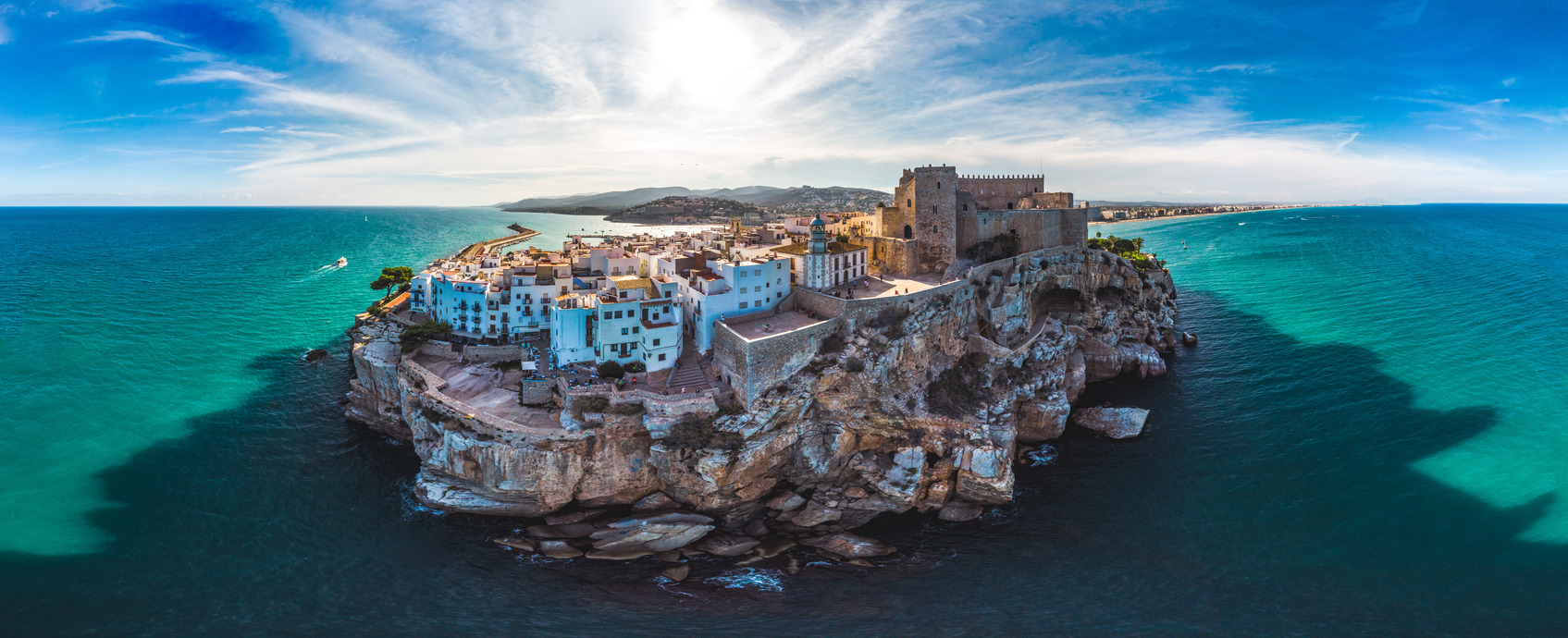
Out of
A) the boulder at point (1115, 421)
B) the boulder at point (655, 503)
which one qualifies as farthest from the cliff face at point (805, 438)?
the boulder at point (1115, 421)

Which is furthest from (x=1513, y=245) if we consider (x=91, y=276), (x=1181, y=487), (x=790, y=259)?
(x=91, y=276)

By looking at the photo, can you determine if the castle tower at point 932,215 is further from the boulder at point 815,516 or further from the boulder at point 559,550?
the boulder at point 559,550

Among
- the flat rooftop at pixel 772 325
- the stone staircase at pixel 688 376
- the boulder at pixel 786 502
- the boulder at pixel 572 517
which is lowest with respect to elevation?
the boulder at pixel 572 517

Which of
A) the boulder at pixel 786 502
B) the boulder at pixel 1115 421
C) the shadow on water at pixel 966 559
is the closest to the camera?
the shadow on water at pixel 966 559

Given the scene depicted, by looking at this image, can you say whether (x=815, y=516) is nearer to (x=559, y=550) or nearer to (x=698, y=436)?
(x=698, y=436)

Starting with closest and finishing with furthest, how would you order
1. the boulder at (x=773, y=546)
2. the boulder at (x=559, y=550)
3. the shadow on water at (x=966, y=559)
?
the shadow on water at (x=966, y=559), the boulder at (x=559, y=550), the boulder at (x=773, y=546)
